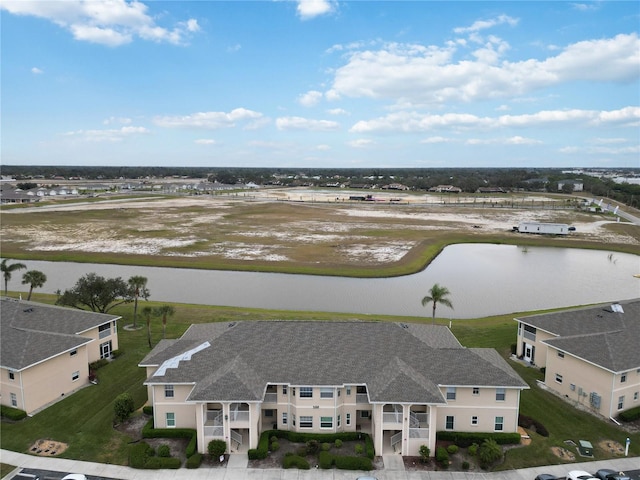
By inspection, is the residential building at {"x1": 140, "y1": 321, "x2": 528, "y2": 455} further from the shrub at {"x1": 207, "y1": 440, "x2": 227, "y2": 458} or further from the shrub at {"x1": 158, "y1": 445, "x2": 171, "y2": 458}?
the shrub at {"x1": 158, "y1": 445, "x2": 171, "y2": 458}

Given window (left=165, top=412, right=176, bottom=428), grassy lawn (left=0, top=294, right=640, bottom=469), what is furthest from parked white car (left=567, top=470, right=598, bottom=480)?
window (left=165, top=412, right=176, bottom=428)

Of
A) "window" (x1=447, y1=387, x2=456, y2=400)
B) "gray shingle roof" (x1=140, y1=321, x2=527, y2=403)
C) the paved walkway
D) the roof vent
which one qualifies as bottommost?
the paved walkway

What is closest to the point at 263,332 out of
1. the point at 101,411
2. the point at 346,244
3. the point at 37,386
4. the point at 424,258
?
the point at 101,411

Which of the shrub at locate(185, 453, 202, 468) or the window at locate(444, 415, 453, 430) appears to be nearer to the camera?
the shrub at locate(185, 453, 202, 468)

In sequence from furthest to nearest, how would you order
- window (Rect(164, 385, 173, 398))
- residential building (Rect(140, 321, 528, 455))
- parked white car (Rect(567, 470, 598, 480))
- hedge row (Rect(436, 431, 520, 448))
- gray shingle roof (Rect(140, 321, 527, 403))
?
1. window (Rect(164, 385, 173, 398))
2. hedge row (Rect(436, 431, 520, 448))
3. gray shingle roof (Rect(140, 321, 527, 403))
4. residential building (Rect(140, 321, 528, 455))
5. parked white car (Rect(567, 470, 598, 480))

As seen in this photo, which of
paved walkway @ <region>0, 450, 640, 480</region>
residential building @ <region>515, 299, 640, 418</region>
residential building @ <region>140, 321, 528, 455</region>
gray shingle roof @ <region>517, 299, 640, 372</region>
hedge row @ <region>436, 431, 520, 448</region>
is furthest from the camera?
gray shingle roof @ <region>517, 299, 640, 372</region>

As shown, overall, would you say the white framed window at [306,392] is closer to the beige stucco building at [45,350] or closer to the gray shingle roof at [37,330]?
the beige stucco building at [45,350]

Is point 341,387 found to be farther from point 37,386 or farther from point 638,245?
point 638,245
